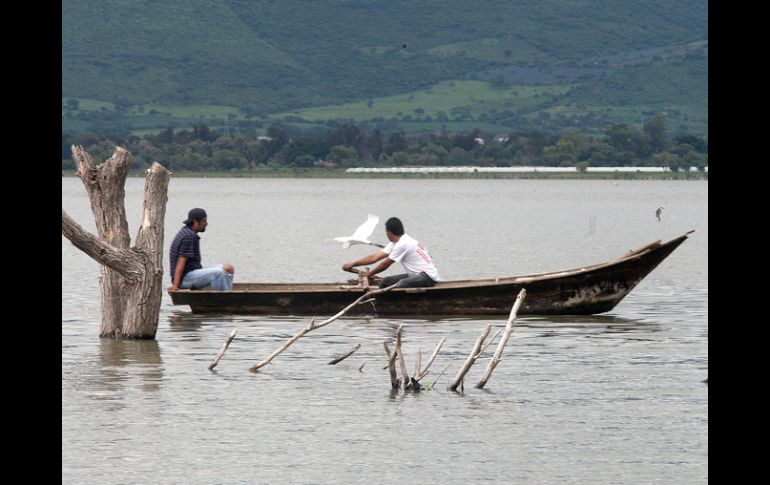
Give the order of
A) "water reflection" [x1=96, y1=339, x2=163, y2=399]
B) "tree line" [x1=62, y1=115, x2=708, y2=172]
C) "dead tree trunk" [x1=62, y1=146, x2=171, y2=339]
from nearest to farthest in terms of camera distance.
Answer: "water reflection" [x1=96, y1=339, x2=163, y2=399] < "dead tree trunk" [x1=62, y1=146, x2=171, y2=339] < "tree line" [x1=62, y1=115, x2=708, y2=172]

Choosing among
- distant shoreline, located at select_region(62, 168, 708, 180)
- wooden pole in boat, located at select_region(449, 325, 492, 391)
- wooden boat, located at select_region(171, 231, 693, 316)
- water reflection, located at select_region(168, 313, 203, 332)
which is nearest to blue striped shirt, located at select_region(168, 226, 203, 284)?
wooden boat, located at select_region(171, 231, 693, 316)

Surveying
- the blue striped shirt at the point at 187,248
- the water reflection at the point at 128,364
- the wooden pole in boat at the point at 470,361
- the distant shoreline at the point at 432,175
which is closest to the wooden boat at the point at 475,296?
the blue striped shirt at the point at 187,248

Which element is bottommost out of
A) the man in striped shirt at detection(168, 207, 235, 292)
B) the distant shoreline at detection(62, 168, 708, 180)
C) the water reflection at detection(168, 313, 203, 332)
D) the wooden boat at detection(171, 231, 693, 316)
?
the water reflection at detection(168, 313, 203, 332)

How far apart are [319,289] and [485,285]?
2.58m

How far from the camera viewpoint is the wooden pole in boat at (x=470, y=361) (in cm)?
1536

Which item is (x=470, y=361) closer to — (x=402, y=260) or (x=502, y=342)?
(x=502, y=342)

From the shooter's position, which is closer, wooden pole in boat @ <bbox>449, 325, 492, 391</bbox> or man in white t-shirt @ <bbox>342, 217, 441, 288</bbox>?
wooden pole in boat @ <bbox>449, 325, 492, 391</bbox>

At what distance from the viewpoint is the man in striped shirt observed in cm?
2223

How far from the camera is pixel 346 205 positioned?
353ft

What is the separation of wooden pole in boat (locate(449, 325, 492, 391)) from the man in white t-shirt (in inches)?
256

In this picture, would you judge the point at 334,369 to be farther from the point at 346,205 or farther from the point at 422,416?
the point at 346,205

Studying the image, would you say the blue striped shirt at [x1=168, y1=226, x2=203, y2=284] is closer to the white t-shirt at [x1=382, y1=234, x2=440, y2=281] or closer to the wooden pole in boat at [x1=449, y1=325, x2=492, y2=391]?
the white t-shirt at [x1=382, y1=234, x2=440, y2=281]

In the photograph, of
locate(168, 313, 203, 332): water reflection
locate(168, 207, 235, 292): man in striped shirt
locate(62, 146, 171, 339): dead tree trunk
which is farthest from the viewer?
locate(168, 313, 203, 332): water reflection
